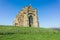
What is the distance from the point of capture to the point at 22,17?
2694 inches

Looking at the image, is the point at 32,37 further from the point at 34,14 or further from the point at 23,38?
the point at 34,14

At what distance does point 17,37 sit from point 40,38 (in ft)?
14.0

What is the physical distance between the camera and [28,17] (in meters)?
66.7

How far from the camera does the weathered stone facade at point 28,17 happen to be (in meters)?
65.8

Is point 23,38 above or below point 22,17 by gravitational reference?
below

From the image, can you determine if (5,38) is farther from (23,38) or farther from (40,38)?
(40,38)

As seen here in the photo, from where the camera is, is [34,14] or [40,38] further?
[34,14]

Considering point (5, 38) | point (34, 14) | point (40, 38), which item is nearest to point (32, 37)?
point (40, 38)

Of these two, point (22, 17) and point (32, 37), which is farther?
point (22, 17)

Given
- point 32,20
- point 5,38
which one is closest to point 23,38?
point 5,38

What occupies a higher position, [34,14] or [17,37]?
[34,14]

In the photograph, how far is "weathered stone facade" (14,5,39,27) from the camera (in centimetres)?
6575

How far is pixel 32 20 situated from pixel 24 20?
314 cm

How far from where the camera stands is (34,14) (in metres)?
66.2
